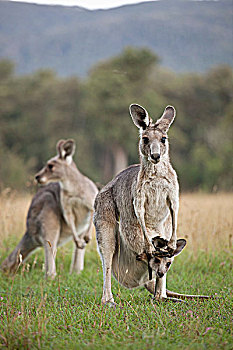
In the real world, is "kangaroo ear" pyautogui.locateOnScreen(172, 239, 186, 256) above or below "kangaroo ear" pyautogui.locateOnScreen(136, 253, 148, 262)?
above

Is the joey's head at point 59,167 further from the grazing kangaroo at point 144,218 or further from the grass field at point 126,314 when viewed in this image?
the grazing kangaroo at point 144,218

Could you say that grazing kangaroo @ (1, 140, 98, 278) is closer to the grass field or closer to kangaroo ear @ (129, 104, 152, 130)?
the grass field

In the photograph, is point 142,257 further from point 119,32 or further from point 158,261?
point 119,32

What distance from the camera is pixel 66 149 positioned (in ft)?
23.5

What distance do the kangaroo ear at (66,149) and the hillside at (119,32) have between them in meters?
3.58

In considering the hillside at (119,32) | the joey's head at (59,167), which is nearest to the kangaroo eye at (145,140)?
the joey's head at (59,167)

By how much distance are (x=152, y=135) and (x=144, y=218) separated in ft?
2.25

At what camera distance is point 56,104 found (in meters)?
27.2

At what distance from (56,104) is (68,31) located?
11110mm

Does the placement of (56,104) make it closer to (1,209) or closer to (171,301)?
(1,209)

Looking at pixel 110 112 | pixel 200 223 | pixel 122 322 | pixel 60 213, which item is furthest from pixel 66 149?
pixel 110 112

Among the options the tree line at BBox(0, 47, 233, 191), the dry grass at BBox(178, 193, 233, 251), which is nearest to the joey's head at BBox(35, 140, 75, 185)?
the dry grass at BBox(178, 193, 233, 251)

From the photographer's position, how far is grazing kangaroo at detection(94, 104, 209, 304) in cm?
374

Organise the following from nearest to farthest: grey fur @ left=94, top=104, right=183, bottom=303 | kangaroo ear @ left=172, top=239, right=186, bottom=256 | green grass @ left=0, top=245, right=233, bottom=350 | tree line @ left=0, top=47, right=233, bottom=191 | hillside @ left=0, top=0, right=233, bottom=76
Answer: green grass @ left=0, top=245, right=233, bottom=350
grey fur @ left=94, top=104, right=183, bottom=303
kangaroo ear @ left=172, top=239, right=186, bottom=256
hillside @ left=0, top=0, right=233, bottom=76
tree line @ left=0, top=47, right=233, bottom=191
